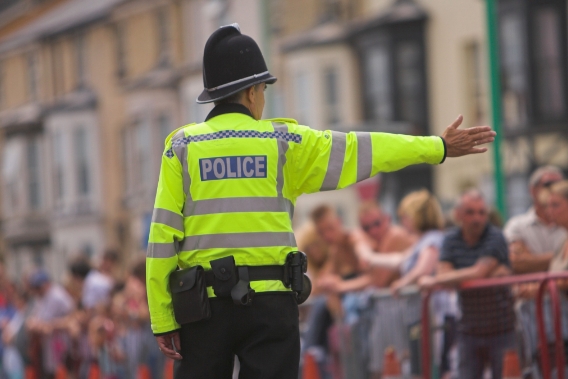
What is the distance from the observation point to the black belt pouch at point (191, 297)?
5.06m

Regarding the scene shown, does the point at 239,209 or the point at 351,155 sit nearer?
the point at 239,209

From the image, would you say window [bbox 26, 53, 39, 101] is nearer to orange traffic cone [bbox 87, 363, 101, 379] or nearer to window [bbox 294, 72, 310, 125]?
window [bbox 294, 72, 310, 125]

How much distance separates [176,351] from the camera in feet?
17.1

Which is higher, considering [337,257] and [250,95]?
[250,95]

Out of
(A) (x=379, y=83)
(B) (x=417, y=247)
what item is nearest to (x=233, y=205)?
(B) (x=417, y=247)

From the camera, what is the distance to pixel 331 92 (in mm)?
29641

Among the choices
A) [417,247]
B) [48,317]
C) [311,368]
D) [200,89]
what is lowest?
[311,368]

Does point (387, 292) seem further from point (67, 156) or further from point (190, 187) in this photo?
point (67, 156)

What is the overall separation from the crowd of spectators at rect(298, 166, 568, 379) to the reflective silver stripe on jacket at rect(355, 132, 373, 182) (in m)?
2.83

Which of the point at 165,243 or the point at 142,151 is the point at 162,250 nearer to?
the point at 165,243

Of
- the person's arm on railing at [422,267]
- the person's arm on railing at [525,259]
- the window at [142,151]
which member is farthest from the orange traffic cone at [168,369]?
the window at [142,151]

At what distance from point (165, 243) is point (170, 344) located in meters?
0.46

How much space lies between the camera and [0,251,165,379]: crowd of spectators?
12500 millimetres

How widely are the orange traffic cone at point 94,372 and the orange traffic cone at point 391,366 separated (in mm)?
4890
